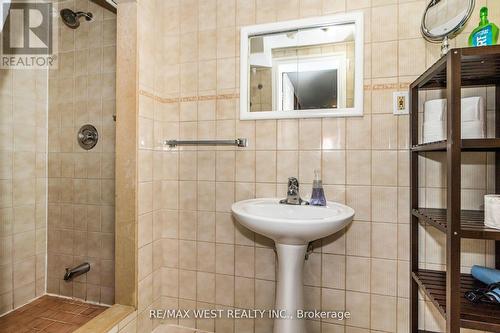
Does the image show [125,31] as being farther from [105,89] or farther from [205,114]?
[205,114]

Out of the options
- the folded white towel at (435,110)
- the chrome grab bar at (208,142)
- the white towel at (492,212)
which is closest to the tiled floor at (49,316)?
the chrome grab bar at (208,142)

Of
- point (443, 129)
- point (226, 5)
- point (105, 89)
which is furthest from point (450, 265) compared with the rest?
point (105, 89)

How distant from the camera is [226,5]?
164 centimetres

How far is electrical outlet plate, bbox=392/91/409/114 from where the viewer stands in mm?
1362

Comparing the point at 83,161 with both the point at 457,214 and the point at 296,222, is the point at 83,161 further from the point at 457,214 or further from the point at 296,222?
the point at 457,214

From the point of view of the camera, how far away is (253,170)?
158cm

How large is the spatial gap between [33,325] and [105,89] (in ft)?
4.68

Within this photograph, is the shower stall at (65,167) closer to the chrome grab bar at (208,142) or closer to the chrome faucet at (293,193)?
the chrome grab bar at (208,142)

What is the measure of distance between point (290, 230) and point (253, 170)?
1.87ft

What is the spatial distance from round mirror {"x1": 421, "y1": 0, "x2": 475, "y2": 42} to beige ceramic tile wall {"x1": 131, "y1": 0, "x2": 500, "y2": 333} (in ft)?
0.16

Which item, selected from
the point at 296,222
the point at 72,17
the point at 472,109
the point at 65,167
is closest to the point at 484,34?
the point at 472,109

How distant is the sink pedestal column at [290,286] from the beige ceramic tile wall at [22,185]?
63.9 inches

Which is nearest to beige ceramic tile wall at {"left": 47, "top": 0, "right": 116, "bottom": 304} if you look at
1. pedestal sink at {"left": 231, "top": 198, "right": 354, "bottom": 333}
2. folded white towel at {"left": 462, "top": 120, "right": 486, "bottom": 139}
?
pedestal sink at {"left": 231, "top": 198, "right": 354, "bottom": 333}

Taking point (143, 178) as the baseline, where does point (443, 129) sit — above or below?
above
